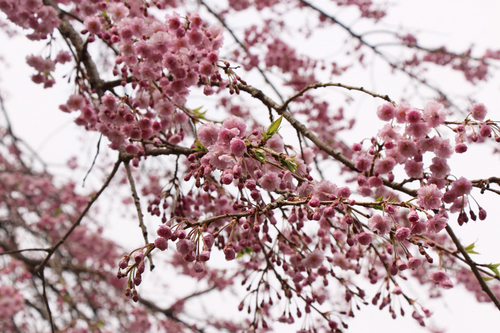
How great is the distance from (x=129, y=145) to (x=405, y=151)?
155 centimetres

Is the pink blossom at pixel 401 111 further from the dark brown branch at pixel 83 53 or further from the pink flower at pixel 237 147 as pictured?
the dark brown branch at pixel 83 53

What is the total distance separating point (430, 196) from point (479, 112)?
44cm

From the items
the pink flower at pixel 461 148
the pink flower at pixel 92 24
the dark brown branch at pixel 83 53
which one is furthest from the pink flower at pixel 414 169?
the pink flower at pixel 92 24

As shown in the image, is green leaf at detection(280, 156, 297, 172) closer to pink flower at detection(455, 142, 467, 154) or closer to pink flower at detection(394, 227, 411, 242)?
pink flower at detection(394, 227, 411, 242)

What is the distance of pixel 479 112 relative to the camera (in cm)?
149

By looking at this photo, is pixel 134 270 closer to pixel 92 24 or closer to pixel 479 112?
pixel 479 112

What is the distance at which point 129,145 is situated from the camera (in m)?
2.15

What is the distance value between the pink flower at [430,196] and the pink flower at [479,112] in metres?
Result: 0.38

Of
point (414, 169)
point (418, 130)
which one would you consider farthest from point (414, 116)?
point (414, 169)

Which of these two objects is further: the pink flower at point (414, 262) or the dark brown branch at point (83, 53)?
the dark brown branch at point (83, 53)

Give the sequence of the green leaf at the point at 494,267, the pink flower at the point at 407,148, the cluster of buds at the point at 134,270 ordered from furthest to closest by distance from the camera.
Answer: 1. the green leaf at the point at 494,267
2. the pink flower at the point at 407,148
3. the cluster of buds at the point at 134,270

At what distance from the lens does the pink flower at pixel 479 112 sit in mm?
1483

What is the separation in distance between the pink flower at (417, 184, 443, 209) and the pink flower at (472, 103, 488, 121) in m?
0.38

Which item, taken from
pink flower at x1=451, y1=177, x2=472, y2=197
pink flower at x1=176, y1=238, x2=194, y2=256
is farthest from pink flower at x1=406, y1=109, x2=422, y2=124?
pink flower at x1=176, y1=238, x2=194, y2=256
